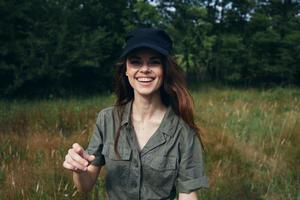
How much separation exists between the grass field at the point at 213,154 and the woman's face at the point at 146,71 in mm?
1321

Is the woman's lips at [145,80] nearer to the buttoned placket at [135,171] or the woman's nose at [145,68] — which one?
the woman's nose at [145,68]

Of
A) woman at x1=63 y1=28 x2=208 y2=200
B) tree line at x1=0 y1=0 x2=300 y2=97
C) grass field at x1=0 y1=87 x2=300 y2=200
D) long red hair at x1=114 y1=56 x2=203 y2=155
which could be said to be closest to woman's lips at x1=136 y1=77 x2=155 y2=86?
woman at x1=63 y1=28 x2=208 y2=200

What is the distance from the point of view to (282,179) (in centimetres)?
403

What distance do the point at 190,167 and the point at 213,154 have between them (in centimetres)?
253

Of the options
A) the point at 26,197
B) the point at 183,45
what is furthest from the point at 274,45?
the point at 26,197

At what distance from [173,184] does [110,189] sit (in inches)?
14.6

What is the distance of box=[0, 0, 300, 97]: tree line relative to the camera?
435 inches

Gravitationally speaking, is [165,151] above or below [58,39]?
below

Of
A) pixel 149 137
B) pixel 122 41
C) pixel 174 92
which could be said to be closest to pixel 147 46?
pixel 174 92

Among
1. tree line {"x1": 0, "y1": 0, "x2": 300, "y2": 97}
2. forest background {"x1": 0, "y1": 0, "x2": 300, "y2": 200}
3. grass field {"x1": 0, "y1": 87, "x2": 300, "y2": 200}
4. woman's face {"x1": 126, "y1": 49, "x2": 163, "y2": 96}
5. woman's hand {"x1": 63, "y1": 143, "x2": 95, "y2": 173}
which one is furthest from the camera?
tree line {"x1": 0, "y1": 0, "x2": 300, "y2": 97}

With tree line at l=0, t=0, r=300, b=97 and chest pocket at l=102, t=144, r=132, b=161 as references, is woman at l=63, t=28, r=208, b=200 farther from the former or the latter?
tree line at l=0, t=0, r=300, b=97

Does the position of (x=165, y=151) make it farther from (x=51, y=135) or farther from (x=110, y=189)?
(x=51, y=135)

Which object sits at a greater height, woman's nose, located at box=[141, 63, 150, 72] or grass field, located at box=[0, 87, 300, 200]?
woman's nose, located at box=[141, 63, 150, 72]

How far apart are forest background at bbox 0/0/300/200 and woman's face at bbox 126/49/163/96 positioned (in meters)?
1.41
